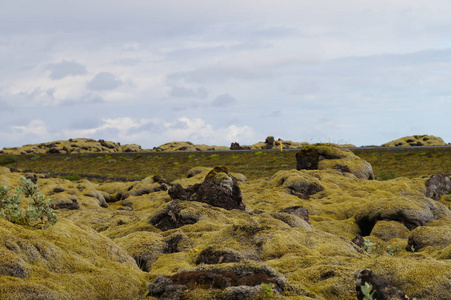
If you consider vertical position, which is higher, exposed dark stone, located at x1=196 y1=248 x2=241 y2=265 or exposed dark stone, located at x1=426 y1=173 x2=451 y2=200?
exposed dark stone, located at x1=426 y1=173 x2=451 y2=200

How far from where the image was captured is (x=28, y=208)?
9047mm

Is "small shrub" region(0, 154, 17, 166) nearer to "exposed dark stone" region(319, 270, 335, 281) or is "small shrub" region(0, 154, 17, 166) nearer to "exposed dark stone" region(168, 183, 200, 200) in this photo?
"exposed dark stone" region(168, 183, 200, 200)

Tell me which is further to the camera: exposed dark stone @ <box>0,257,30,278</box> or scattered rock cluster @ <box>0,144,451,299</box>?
scattered rock cluster @ <box>0,144,451,299</box>

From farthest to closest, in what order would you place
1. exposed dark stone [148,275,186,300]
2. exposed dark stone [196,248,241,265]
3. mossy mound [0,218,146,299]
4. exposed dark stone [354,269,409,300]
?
exposed dark stone [196,248,241,265] < exposed dark stone [148,275,186,300] < mossy mound [0,218,146,299] < exposed dark stone [354,269,409,300]

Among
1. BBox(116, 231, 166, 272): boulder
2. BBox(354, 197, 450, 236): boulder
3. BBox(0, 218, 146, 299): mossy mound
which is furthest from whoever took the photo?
BBox(354, 197, 450, 236): boulder

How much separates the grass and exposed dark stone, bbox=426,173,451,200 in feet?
43.9

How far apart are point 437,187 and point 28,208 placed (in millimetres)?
26721

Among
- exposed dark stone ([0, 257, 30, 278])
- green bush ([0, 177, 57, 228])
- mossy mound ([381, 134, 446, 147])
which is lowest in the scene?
exposed dark stone ([0, 257, 30, 278])

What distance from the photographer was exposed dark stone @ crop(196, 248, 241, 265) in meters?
10.3

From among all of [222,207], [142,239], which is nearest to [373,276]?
[142,239]

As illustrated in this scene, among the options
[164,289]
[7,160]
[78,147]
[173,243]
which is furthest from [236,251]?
[78,147]

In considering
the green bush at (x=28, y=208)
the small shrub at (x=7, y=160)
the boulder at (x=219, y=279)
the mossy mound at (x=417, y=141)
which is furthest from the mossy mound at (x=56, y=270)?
the mossy mound at (x=417, y=141)

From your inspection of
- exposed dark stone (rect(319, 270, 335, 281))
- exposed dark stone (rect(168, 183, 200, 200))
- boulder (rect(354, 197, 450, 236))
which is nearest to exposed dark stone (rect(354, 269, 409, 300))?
exposed dark stone (rect(319, 270, 335, 281))

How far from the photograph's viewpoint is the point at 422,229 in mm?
15195
